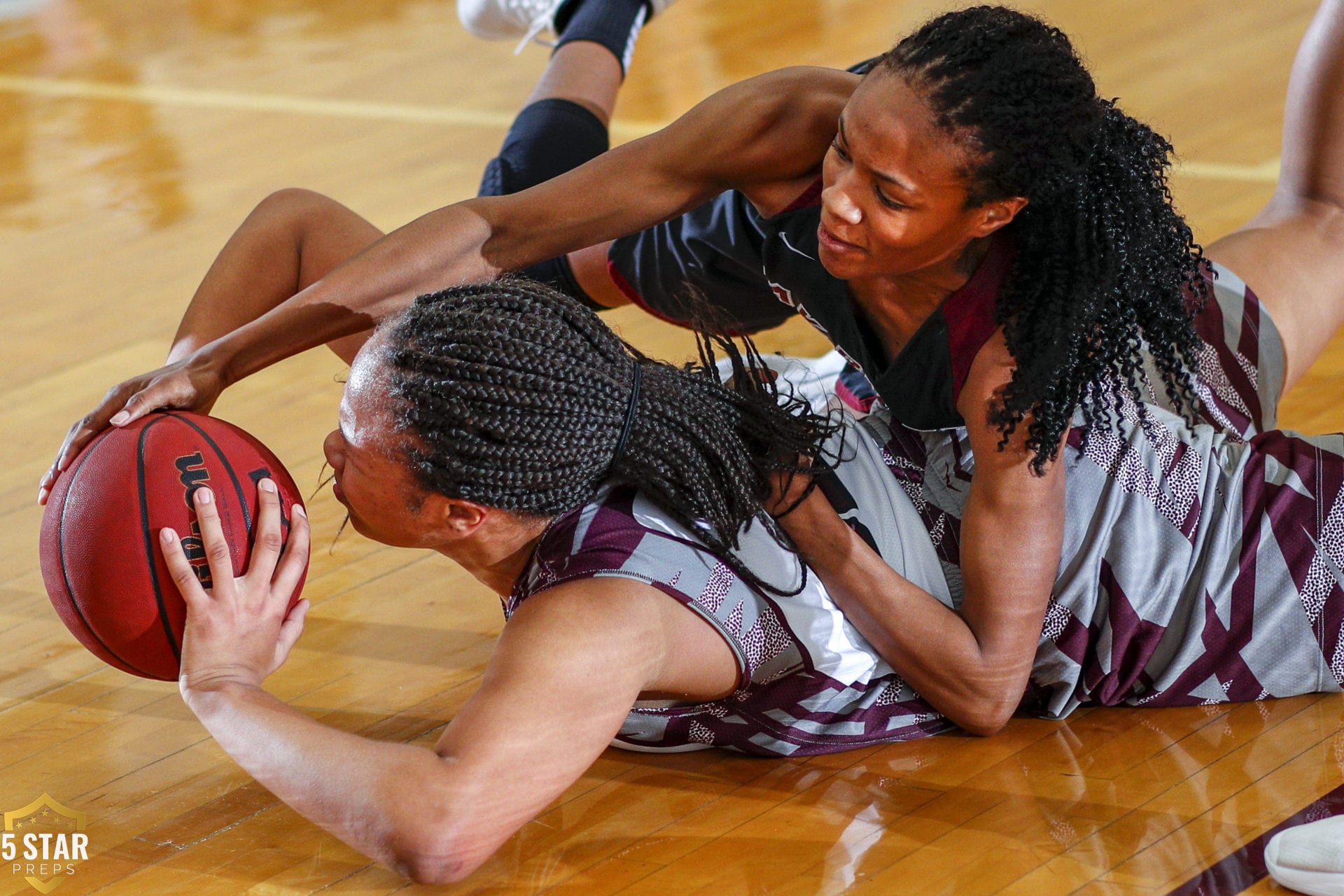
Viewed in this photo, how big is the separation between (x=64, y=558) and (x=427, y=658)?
0.56 m

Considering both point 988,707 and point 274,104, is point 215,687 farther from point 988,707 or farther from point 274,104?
point 274,104

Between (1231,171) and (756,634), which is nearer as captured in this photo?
(756,634)

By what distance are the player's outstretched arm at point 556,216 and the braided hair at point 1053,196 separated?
0.25m

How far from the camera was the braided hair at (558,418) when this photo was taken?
4.60 feet

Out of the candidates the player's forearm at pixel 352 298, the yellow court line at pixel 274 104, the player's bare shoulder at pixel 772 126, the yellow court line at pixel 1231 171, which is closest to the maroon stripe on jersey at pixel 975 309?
the player's bare shoulder at pixel 772 126

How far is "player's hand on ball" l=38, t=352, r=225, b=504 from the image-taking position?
163 centimetres

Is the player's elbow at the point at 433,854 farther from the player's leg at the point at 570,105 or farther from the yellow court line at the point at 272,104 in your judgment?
the yellow court line at the point at 272,104

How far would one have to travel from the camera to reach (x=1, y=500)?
8.03ft

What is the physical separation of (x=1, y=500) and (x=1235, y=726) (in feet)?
6.18

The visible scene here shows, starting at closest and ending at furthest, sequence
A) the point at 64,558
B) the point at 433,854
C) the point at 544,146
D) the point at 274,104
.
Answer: the point at 433,854, the point at 64,558, the point at 544,146, the point at 274,104

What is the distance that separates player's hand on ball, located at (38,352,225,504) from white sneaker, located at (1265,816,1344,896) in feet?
4.03

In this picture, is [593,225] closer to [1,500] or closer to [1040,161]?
[1040,161]

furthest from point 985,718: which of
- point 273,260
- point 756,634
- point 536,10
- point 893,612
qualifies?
point 536,10

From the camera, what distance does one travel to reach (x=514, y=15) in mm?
2918
